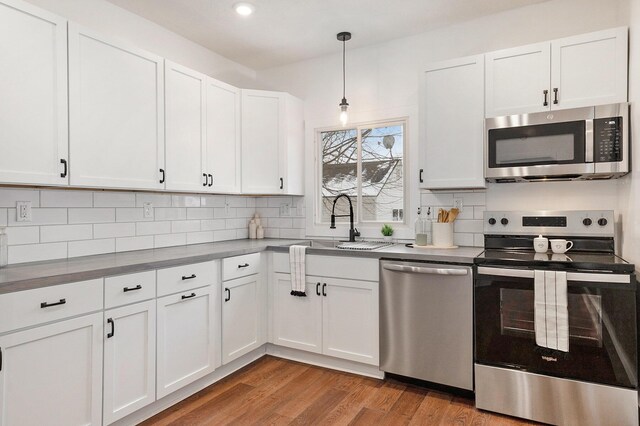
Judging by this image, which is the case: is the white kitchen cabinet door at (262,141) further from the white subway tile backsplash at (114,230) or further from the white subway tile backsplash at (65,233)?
the white subway tile backsplash at (65,233)

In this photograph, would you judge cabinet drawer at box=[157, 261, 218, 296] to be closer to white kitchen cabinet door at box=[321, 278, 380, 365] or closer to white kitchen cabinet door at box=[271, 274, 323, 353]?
white kitchen cabinet door at box=[271, 274, 323, 353]

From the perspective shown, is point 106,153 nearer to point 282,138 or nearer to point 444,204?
point 282,138

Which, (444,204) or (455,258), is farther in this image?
(444,204)

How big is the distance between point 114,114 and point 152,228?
37.2 inches

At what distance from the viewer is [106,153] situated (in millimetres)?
2373

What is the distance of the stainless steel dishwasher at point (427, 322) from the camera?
2467 millimetres

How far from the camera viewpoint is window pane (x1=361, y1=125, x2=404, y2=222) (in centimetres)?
346

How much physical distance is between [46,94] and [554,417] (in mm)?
3301

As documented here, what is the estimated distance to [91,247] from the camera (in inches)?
102

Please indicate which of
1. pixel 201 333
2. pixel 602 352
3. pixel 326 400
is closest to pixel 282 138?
pixel 201 333

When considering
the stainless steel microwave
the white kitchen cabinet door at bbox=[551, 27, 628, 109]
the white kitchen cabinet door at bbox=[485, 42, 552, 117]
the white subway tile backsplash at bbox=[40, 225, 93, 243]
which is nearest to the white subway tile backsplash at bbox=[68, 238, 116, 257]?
the white subway tile backsplash at bbox=[40, 225, 93, 243]

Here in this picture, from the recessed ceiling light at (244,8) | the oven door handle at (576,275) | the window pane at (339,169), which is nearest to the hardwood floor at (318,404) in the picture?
the oven door handle at (576,275)

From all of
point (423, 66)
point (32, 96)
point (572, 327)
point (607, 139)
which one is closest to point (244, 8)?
point (423, 66)

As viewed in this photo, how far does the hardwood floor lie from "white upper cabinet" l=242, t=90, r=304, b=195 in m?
1.60
